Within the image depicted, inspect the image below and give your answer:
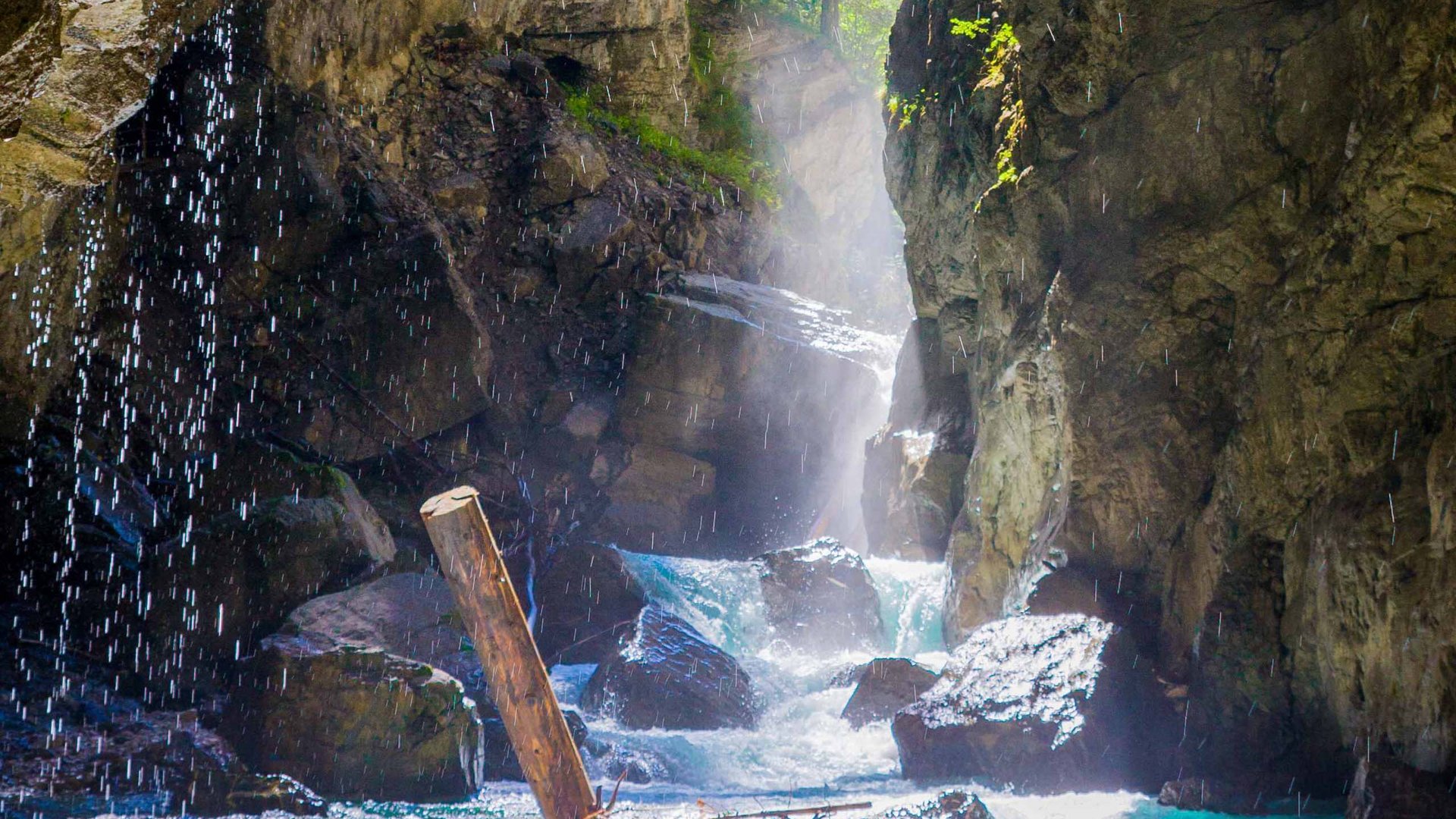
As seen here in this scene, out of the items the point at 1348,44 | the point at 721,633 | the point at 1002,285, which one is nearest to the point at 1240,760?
the point at 1348,44

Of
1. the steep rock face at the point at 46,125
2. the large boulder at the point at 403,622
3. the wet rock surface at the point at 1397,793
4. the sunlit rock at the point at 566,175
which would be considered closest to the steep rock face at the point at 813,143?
the sunlit rock at the point at 566,175

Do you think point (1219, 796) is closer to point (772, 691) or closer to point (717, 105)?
point (772, 691)

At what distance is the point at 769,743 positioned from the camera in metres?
9.59

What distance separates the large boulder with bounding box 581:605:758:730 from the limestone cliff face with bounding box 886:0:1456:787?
296cm

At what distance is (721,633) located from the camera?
12.8 m

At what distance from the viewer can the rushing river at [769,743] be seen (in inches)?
279

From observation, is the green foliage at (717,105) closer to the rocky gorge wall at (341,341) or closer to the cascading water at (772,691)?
the rocky gorge wall at (341,341)

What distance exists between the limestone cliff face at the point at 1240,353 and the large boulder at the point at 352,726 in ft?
Answer: 18.7

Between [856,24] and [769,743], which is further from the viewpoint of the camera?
[856,24]

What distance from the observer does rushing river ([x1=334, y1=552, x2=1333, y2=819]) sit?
7.08 meters

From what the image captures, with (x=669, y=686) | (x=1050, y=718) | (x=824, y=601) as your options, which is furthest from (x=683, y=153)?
(x=1050, y=718)

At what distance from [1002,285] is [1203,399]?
11.8 ft

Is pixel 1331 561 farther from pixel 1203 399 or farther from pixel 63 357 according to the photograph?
pixel 63 357

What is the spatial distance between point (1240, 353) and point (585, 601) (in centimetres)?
774
